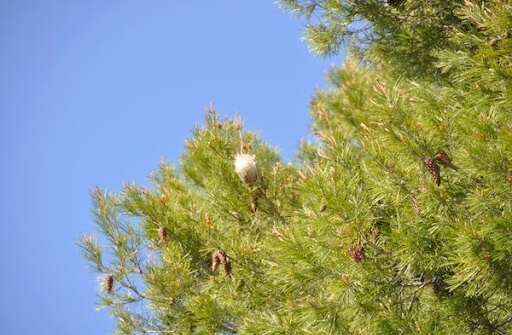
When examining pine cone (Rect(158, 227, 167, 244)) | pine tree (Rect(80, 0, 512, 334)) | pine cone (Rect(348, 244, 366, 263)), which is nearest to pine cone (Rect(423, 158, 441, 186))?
pine tree (Rect(80, 0, 512, 334))

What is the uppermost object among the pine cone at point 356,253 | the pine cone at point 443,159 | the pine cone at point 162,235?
the pine cone at point 162,235

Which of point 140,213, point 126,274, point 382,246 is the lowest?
point 382,246

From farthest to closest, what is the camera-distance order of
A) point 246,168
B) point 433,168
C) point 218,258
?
point 246,168 < point 218,258 < point 433,168

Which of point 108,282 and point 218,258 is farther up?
point 108,282

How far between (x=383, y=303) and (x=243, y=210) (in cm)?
127

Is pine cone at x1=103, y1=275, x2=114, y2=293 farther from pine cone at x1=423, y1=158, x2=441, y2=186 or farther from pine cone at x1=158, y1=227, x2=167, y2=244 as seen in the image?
pine cone at x1=423, y1=158, x2=441, y2=186

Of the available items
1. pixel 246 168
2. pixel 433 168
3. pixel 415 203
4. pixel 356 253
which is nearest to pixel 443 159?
pixel 433 168

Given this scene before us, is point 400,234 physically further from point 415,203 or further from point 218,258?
point 218,258

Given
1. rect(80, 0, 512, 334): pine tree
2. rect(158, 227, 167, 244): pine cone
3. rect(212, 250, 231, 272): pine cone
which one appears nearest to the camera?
rect(80, 0, 512, 334): pine tree

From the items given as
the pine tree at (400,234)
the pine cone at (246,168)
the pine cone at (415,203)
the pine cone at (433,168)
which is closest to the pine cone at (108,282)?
the pine tree at (400,234)

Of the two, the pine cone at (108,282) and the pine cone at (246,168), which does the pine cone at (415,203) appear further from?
the pine cone at (108,282)

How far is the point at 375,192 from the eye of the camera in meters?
2.16

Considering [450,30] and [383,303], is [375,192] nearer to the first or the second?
[383,303]

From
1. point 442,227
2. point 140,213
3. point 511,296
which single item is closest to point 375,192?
point 442,227
